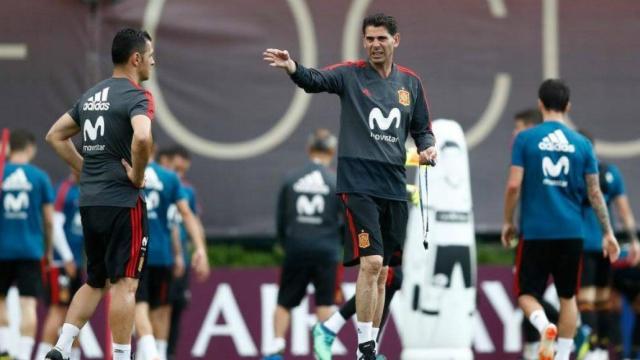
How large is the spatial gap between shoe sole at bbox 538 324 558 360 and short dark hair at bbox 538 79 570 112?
185 cm

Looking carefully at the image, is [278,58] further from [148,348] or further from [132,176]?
[148,348]

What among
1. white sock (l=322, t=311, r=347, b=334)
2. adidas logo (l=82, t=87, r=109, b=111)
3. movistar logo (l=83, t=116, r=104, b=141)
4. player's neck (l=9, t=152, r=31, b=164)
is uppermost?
adidas logo (l=82, t=87, r=109, b=111)

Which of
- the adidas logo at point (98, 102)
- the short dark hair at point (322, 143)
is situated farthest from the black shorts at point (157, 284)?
the adidas logo at point (98, 102)

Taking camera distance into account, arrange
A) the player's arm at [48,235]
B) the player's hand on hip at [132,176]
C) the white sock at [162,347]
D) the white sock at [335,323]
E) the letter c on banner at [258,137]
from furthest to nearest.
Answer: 1. the letter c on banner at [258,137]
2. the white sock at [162,347]
3. the player's arm at [48,235]
4. the white sock at [335,323]
5. the player's hand on hip at [132,176]

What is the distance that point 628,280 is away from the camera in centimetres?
1493

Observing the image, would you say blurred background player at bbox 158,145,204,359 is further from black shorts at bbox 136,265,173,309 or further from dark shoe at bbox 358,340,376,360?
dark shoe at bbox 358,340,376,360

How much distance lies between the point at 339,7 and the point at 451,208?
384cm

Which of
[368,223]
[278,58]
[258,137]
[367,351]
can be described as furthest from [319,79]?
[258,137]

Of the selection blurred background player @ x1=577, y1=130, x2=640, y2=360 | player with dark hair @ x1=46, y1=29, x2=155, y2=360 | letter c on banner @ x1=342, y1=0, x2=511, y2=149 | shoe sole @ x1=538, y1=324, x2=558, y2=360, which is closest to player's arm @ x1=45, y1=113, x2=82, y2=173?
player with dark hair @ x1=46, y1=29, x2=155, y2=360

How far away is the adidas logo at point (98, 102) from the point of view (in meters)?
9.22

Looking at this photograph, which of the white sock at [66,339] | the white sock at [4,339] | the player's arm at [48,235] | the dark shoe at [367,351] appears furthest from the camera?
the player's arm at [48,235]

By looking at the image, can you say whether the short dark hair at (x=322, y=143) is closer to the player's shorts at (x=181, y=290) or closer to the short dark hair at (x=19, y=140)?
the player's shorts at (x=181, y=290)

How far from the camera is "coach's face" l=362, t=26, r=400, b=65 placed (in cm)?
984

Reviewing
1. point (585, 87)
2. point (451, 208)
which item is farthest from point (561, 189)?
point (585, 87)
